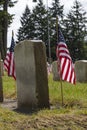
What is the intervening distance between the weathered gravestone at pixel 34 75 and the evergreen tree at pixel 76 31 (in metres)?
72.6

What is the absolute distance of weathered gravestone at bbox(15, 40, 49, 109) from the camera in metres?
10.3

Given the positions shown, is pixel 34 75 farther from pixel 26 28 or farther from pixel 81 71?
pixel 26 28

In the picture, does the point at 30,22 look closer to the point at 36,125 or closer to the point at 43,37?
the point at 43,37

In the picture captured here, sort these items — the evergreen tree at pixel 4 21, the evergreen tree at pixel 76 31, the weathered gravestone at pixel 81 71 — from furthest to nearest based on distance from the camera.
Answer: the evergreen tree at pixel 76 31
the evergreen tree at pixel 4 21
the weathered gravestone at pixel 81 71

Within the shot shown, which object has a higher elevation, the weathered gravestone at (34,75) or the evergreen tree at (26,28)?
the evergreen tree at (26,28)

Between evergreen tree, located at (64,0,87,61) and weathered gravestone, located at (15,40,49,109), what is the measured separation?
2859 inches

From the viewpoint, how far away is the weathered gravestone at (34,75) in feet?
33.7

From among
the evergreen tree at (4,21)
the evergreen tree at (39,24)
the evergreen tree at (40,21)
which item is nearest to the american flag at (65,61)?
the evergreen tree at (4,21)

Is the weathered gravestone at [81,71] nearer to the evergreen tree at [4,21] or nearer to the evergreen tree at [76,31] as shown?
the evergreen tree at [4,21]

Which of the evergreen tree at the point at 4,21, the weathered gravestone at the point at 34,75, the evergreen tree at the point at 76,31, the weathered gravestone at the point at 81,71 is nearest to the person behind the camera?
the weathered gravestone at the point at 34,75

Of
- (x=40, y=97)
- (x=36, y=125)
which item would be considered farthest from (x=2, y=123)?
(x=40, y=97)

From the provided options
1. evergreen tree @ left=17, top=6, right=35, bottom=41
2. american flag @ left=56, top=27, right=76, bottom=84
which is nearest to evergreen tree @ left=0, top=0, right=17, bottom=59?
american flag @ left=56, top=27, right=76, bottom=84

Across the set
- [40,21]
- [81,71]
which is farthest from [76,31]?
[81,71]

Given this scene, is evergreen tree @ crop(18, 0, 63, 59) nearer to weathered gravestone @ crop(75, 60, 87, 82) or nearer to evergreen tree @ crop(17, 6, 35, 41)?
evergreen tree @ crop(17, 6, 35, 41)
